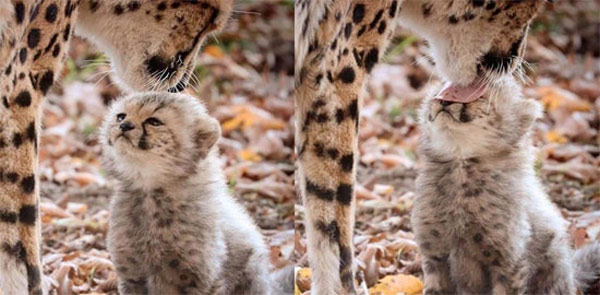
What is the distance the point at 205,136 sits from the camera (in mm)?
2436

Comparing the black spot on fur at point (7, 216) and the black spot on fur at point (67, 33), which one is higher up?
the black spot on fur at point (67, 33)

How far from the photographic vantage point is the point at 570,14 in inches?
116

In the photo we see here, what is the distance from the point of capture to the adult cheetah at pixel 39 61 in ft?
7.22

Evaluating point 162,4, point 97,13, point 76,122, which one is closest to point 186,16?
point 162,4

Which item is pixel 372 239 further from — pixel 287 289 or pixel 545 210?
pixel 545 210

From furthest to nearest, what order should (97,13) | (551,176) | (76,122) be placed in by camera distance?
1. (551,176)
2. (76,122)
3. (97,13)

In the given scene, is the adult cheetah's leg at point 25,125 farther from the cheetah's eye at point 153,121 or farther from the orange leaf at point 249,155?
the orange leaf at point 249,155

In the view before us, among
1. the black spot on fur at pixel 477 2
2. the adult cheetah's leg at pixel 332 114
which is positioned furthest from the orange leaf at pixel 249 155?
the black spot on fur at pixel 477 2

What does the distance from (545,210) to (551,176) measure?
0.16m

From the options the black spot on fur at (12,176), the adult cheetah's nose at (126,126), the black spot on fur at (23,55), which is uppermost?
the black spot on fur at (23,55)

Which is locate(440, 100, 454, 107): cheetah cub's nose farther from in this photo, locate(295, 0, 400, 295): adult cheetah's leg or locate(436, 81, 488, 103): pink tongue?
locate(295, 0, 400, 295): adult cheetah's leg

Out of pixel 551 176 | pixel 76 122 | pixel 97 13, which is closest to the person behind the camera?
pixel 97 13

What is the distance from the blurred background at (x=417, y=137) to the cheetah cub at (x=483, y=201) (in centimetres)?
7

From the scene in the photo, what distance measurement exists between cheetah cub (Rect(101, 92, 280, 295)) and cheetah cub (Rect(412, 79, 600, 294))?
26.7 inches
